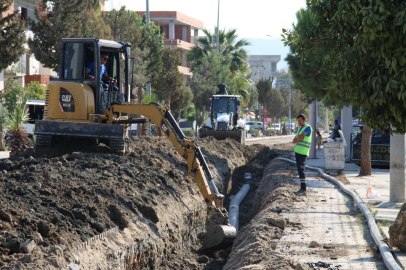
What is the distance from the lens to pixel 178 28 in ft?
237

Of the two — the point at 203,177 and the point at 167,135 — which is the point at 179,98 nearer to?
the point at 167,135

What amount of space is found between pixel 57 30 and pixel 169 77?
36.6 feet

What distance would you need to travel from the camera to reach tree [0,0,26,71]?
23781mm

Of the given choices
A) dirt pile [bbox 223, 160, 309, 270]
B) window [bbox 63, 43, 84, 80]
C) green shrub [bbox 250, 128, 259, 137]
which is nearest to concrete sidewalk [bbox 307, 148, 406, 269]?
dirt pile [bbox 223, 160, 309, 270]

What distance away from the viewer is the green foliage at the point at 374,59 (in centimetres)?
671

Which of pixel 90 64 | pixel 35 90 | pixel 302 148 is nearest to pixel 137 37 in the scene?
pixel 35 90

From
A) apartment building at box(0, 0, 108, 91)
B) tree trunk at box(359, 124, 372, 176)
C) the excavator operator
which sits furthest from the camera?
apartment building at box(0, 0, 108, 91)

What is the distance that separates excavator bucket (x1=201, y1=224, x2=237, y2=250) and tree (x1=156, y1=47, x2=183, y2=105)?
25548 millimetres

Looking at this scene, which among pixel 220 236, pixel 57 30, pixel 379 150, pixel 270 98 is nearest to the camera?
pixel 220 236

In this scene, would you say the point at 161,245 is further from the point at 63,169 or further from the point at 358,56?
the point at 358,56

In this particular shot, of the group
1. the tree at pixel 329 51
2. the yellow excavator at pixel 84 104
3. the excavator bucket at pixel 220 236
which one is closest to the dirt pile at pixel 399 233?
the tree at pixel 329 51

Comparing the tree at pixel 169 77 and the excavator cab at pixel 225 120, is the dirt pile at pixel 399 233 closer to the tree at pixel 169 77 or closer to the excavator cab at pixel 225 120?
the excavator cab at pixel 225 120

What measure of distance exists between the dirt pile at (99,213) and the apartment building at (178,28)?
50.8 m

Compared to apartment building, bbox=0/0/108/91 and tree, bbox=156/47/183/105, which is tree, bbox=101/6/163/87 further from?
apartment building, bbox=0/0/108/91
